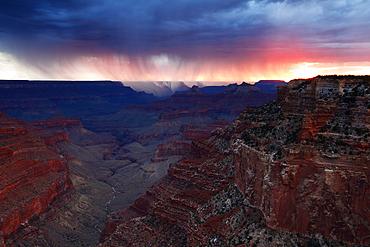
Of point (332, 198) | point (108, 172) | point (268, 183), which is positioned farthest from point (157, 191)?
point (108, 172)

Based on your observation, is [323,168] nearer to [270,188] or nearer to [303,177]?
[303,177]

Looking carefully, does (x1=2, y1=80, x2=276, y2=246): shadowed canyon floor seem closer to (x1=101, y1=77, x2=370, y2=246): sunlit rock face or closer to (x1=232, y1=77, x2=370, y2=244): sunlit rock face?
(x1=101, y1=77, x2=370, y2=246): sunlit rock face

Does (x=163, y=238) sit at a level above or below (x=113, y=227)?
above

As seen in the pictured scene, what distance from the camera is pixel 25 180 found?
211 ft

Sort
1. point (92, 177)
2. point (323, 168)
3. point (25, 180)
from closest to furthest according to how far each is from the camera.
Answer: point (323, 168), point (25, 180), point (92, 177)

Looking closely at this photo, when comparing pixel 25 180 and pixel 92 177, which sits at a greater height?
pixel 25 180

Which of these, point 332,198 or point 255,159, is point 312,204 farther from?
point 255,159

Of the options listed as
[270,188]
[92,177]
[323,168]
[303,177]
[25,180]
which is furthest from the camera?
[92,177]

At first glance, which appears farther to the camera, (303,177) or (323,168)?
(303,177)

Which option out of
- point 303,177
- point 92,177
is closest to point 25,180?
point 92,177

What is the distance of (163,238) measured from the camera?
41.1 meters

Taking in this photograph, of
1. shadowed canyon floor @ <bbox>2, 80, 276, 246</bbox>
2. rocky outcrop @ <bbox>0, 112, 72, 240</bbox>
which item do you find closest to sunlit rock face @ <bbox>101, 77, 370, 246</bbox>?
shadowed canyon floor @ <bbox>2, 80, 276, 246</bbox>

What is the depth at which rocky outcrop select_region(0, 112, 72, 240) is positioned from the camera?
2128 inches

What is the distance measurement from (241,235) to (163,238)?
18781mm
